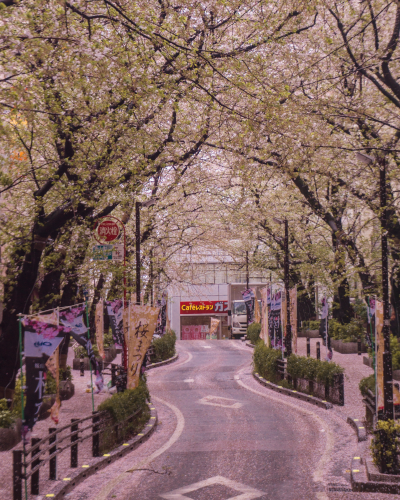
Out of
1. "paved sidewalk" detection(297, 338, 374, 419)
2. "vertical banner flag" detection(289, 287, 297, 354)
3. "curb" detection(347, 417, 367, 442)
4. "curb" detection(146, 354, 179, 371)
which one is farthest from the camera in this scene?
"curb" detection(146, 354, 179, 371)

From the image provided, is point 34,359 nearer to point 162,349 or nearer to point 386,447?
point 386,447

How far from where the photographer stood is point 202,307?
6481 centimetres

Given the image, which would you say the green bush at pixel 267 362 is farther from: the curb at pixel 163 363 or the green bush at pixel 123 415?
the green bush at pixel 123 415

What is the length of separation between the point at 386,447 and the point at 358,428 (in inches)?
147

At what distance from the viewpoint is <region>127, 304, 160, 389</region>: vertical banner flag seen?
1317 cm

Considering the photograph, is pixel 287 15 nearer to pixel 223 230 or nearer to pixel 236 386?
pixel 236 386

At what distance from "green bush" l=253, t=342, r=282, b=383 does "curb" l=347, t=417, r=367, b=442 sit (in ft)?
24.2

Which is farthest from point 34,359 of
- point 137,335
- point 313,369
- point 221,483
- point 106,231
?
point 313,369

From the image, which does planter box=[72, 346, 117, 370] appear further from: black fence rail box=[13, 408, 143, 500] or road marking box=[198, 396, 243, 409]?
black fence rail box=[13, 408, 143, 500]

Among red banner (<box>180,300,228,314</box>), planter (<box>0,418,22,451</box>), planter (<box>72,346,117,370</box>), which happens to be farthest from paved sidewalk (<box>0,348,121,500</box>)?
red banner (<box>180,300,228,314</box>)

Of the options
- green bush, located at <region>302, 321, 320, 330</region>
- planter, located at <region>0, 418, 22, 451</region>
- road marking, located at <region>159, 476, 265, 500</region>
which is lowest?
road marking, located at <region>159, 476, 265, 500</region>

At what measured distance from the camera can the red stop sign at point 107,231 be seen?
15.9 meters

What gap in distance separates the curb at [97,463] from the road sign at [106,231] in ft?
18.3

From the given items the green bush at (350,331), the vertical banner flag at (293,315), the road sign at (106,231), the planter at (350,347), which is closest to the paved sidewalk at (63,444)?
the road sign at (106,231)
